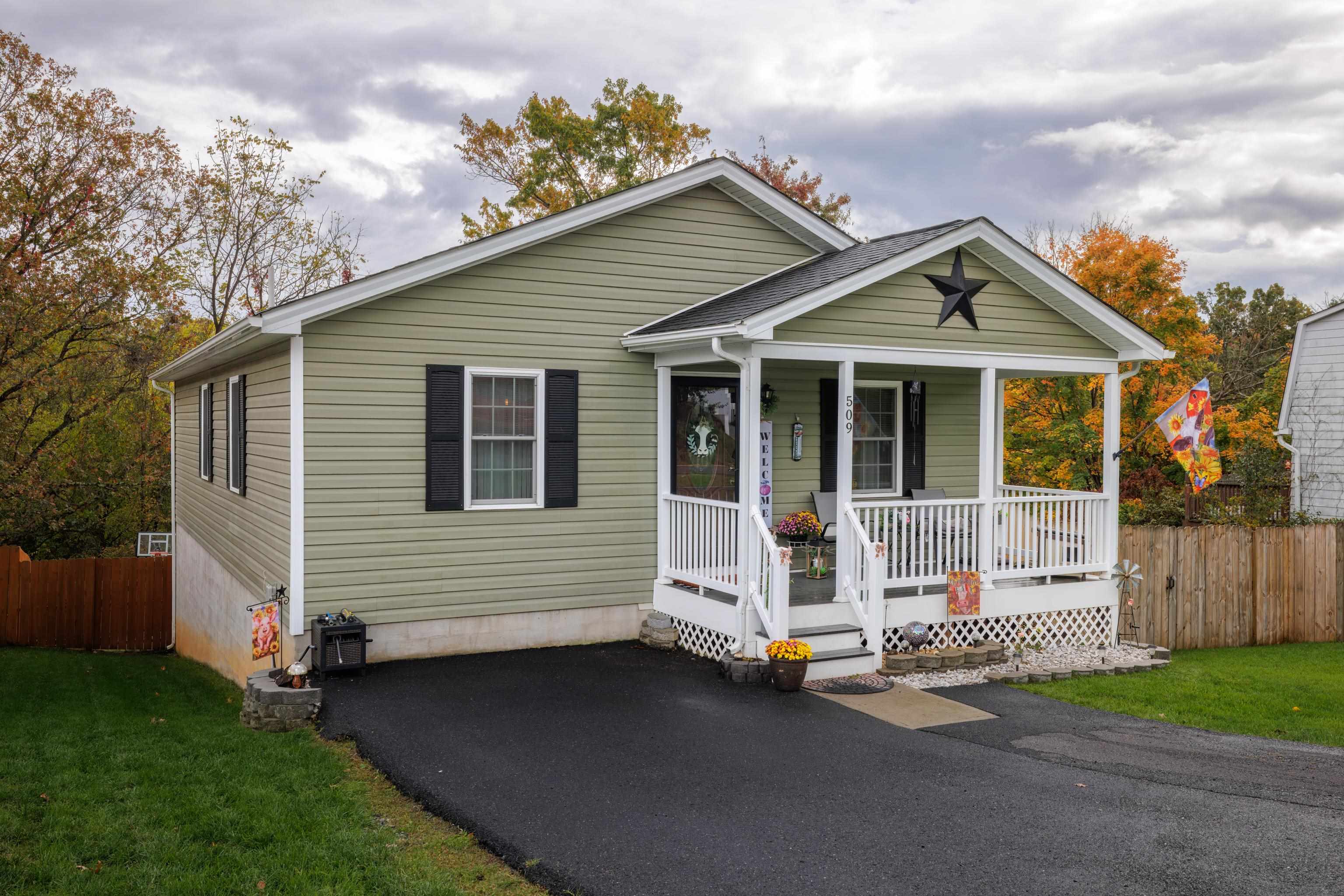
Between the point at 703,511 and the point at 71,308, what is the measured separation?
47.7 ft

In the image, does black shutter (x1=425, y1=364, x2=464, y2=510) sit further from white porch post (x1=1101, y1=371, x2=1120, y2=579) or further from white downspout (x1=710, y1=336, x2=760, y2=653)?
white porch post (x1=1101, y1=371, x2=1120, y2=579)

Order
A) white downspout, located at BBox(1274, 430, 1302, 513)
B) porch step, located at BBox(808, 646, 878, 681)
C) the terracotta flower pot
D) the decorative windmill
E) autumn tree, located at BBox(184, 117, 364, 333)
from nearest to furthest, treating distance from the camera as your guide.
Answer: the terracotta flower pot, porch step, located at BBox(808, 646, 878, 681), the decorative windmill, white downspout, located at BBox(1274, 430, 1302, 513), autumn tree, located at BBox(184, 117, 364, 333)

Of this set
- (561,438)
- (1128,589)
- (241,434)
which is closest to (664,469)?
(561,438)

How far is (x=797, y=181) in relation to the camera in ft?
94.1

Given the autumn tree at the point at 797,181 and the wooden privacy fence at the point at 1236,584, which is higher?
the autumn tree at the point at 797,181

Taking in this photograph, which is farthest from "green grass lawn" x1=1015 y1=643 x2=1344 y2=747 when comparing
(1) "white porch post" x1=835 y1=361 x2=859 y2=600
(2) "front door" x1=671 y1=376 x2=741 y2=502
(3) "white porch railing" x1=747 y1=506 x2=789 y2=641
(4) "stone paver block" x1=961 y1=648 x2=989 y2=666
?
(2) "front door" x1=671 y1=376 x2=741 y2=502

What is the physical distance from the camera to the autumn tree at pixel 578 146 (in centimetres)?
2661

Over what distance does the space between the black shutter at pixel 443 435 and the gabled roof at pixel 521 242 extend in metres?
0.95

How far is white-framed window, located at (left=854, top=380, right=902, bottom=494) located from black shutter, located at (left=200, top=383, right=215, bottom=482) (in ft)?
29.6

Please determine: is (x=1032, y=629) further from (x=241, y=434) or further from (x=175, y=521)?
(x=175, y=521)

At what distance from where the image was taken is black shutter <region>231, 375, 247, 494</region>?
37.3ft

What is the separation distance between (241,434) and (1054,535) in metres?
9.51

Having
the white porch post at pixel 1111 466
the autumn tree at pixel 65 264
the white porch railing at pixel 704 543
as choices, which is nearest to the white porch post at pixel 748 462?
the white porch railing at pixel 704 543

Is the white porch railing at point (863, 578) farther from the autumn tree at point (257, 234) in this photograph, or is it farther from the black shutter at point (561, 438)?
the autumn tree at point (257, 234)
